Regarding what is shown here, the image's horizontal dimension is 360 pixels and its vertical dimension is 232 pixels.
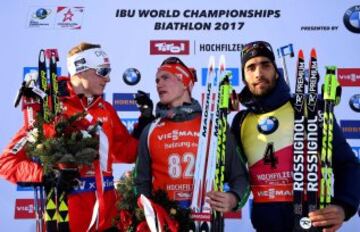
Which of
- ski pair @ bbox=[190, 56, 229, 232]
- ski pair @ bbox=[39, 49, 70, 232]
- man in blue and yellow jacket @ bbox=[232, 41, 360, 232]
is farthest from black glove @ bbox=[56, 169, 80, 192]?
man in blue and yellow jacket @ bbox=[232, 41, 360, 232]

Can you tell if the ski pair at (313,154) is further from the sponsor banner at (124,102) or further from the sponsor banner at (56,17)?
the sponsor banner at (56,17)

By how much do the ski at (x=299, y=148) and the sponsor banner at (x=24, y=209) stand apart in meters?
3.16

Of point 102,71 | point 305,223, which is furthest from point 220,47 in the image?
point 305,223

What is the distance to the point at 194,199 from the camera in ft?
9.27

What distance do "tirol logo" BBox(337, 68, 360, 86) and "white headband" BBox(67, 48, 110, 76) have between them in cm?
272

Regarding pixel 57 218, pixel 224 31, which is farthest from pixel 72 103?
pixel 224 31

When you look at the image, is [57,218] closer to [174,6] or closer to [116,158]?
[116,158]

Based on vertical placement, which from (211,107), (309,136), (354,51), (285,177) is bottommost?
(285,177)

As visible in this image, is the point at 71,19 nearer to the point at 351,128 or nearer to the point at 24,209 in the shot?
the point at 24,209

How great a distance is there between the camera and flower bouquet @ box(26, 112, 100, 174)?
8.61ft

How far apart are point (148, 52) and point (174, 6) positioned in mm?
545

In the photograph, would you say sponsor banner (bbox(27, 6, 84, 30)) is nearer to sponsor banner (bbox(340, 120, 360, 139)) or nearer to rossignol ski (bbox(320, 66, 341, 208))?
sponsor banner (bbox(340, 120, 360, 139))

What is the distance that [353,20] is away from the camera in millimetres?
4957

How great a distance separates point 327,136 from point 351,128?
8.08 feet
